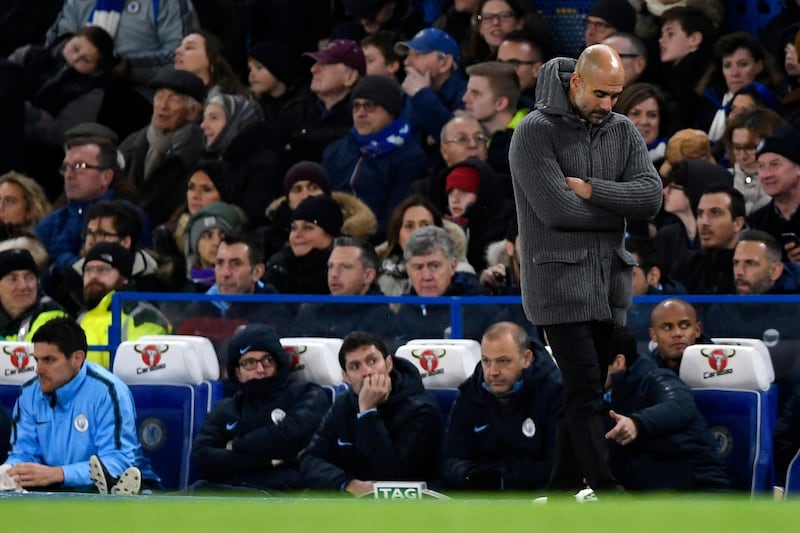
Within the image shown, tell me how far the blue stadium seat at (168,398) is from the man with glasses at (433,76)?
3681 mm

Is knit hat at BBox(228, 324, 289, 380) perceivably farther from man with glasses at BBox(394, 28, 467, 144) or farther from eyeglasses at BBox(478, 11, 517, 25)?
eyeglasses at BBox(478, 11, 517, 25)

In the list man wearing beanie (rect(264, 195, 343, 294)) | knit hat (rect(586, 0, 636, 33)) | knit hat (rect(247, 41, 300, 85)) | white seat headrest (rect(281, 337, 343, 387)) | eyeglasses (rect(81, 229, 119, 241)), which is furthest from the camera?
knit hat (rect(247, 41, 300, 85))

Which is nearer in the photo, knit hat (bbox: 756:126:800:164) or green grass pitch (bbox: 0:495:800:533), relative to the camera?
green grass pitch (bbox: 0:495:800:533)

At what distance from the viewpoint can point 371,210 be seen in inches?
544

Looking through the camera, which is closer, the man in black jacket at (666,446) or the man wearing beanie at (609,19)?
the man in black jacket at (666,446)

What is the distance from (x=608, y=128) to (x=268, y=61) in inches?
303

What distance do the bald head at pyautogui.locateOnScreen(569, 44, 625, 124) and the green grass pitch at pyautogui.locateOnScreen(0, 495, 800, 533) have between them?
2.46 metres

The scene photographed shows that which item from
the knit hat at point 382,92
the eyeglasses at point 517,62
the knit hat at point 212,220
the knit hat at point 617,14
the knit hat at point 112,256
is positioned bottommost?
the knit hat at point 112,256

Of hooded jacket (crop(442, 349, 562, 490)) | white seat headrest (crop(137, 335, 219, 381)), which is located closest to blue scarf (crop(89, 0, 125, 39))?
white seat headrest (crop(137, 335, 219, 381))

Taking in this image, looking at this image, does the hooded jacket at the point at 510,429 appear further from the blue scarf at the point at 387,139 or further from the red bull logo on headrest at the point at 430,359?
the blue scarf at the point at 387,139

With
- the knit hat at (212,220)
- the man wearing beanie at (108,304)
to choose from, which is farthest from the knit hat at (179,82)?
the man wearing beanie at (108,304)

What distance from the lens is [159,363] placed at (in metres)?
11.4

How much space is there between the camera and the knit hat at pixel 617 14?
46.8ft

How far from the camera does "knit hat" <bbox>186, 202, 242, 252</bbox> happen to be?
13852mm
